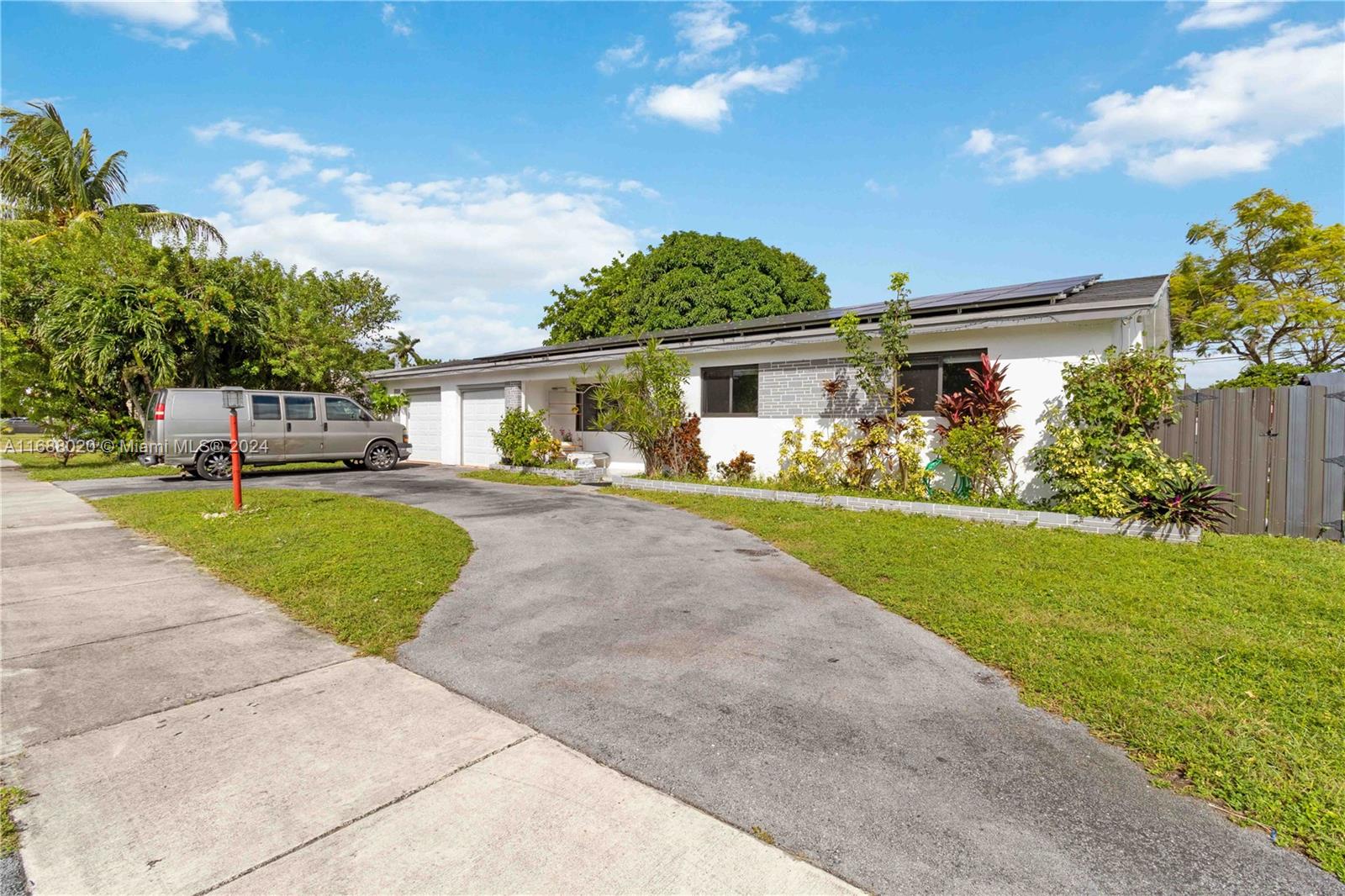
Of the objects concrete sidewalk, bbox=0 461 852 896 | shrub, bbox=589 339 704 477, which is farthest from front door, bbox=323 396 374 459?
concrete sidewalk, bbox=0 461 852 896

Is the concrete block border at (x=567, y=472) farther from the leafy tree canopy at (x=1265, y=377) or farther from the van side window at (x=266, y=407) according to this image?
the leafy tree canopy at (x=1265, y=377)

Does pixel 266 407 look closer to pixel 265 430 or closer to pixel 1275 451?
pixel 265 430

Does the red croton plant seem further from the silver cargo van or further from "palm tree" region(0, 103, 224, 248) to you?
"palm tree" region(0, 103, 224, 248)

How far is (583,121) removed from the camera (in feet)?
39.3

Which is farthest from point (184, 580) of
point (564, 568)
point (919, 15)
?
point (919, 15)

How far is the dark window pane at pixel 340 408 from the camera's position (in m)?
14.5

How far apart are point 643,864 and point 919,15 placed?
1138cm

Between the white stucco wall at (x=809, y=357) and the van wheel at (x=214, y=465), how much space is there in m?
5.74

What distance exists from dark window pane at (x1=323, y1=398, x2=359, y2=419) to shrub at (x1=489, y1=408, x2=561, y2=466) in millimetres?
3465

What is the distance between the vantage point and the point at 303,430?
1398 cm

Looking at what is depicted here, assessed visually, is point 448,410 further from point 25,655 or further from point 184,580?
point 25,655

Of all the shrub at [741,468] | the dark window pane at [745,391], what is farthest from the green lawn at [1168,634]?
the dark window pane at [745,391]

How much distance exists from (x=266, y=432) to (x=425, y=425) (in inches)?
222

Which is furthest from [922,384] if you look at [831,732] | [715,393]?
[831,732]
